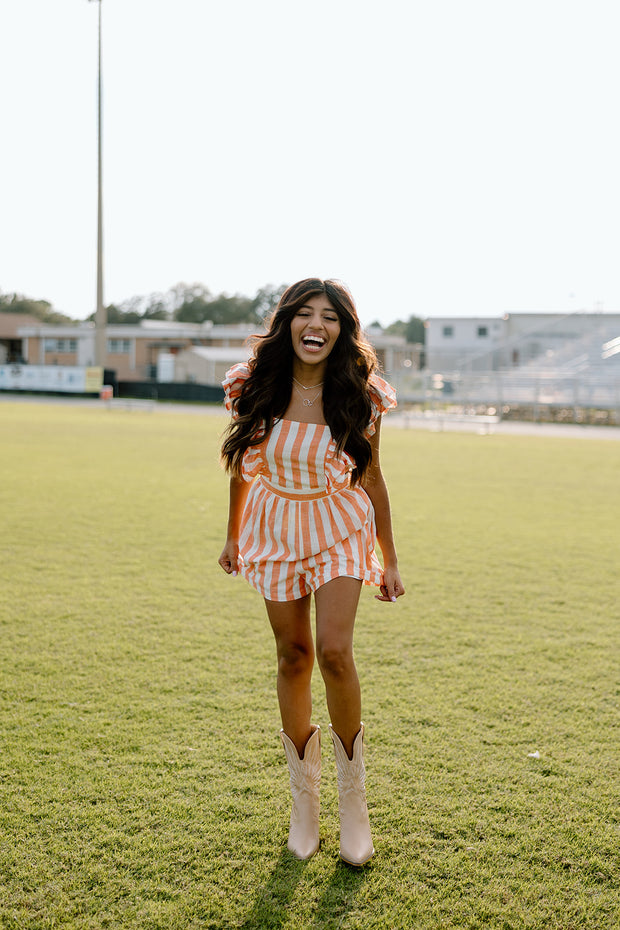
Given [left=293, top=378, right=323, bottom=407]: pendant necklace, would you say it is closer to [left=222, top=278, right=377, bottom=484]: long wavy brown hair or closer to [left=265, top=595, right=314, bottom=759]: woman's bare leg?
[left=222, top=278, right=377, bottom=484]: long wavy brown hair

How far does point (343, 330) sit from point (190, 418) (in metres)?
24.4

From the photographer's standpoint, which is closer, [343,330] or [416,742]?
[343,330]

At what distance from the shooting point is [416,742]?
3609mm

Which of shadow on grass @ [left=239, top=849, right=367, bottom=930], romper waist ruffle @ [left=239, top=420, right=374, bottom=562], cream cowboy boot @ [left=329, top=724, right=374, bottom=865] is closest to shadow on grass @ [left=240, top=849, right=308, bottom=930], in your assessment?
shadow on grass @ [left=239, top=849, right=367, bottom=930]

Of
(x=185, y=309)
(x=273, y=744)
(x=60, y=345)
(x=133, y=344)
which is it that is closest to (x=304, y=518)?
(x=273, y=744)

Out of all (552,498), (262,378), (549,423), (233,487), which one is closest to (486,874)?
(233,487)

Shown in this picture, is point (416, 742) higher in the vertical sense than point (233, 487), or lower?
lower

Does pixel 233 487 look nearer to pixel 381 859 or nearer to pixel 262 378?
pixel 262 378

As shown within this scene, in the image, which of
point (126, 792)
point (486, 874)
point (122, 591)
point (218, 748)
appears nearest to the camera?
point (486, 874)

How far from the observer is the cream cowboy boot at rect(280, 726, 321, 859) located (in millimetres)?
2824

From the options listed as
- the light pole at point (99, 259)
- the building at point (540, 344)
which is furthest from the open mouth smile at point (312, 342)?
the light pole at point (99, 259)

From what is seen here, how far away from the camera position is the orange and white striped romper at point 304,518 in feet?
9.29

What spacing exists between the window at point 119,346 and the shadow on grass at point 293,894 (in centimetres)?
6002

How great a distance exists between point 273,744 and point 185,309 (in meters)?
96.4
